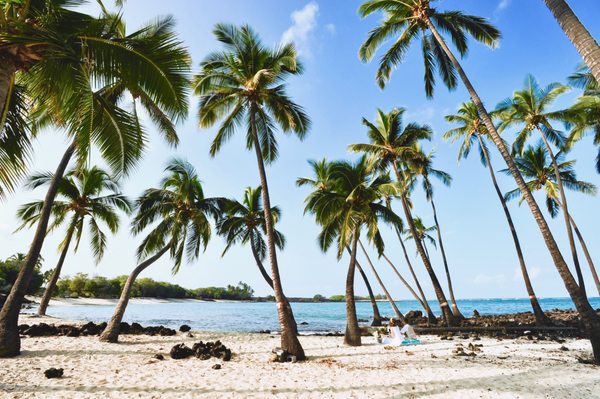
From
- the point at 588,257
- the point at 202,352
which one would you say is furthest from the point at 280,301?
the point at 588,257

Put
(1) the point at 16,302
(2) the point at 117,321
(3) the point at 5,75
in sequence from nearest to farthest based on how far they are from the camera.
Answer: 1. (3) the point at 5,75
2. (1) the point at 16,302
3. (2) the point at 117,321

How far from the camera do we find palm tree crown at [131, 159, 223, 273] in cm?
1532

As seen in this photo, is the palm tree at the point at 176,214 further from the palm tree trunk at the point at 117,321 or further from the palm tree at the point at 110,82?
the palm tree at the point at 110,82

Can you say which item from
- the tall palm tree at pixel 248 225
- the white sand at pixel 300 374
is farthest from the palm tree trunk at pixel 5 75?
the tall palm tree at pixel 248 225

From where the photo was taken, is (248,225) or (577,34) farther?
(248,225)

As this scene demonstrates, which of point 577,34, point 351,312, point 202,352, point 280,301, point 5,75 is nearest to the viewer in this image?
point 5,75

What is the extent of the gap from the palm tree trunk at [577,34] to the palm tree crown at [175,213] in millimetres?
14750

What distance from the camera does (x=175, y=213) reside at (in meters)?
16.0

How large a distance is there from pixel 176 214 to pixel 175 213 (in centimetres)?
18

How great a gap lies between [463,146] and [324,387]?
69.7 ft

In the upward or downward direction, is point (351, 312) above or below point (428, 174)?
below

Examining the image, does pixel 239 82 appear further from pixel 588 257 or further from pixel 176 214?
pixel 588 257

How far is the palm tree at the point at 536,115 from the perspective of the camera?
55.0 ft

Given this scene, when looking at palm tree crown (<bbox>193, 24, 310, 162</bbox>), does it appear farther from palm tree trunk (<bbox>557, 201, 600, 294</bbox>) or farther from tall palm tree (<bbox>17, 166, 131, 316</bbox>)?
palm tree trunk (<bbox>557, 201, 600, 294</bbox>)
